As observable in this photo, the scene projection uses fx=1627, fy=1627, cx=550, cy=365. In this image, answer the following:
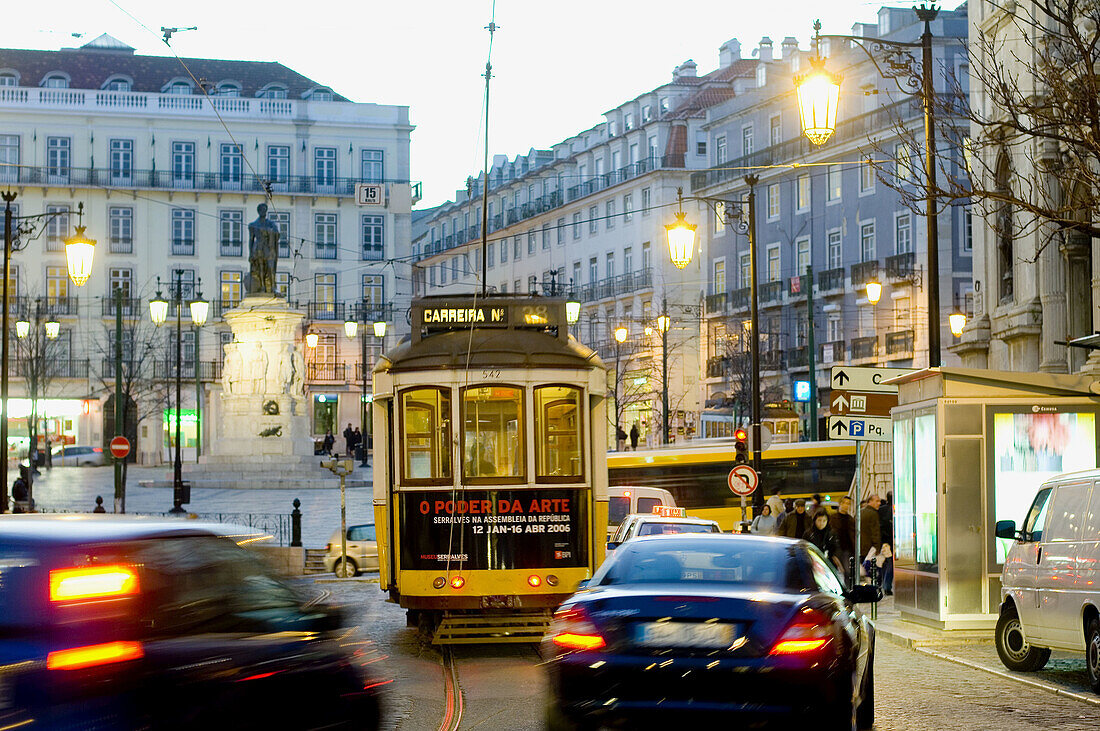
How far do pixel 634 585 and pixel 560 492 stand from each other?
23.2 feet

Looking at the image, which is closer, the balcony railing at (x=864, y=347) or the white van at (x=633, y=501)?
the white van at (x=633, y=501)

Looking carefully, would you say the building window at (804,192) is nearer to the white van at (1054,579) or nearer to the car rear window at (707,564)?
the white van at (1054,579)

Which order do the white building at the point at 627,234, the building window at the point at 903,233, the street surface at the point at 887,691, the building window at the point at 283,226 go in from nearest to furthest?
1. the street surface at the point at 887,691
2. the building window at the point at 903,233
3. the white building at the point at 627,234
4. the building window at the point at 283,226

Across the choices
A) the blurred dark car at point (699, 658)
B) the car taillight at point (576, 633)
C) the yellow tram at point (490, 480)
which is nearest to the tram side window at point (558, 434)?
the yellow tram at point (490, 480)

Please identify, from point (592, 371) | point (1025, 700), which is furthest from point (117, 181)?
point (1025, 700)

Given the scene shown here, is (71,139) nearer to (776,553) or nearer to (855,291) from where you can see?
(855,291)

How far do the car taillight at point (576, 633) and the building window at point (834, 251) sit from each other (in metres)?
58.1

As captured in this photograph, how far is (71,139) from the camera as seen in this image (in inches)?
3243

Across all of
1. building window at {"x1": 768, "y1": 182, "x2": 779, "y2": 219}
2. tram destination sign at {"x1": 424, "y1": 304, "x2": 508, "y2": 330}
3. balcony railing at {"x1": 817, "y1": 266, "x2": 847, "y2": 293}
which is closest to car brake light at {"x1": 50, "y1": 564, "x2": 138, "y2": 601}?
tram destination sign at {"x1": 424, "y1": 304, "x2": 508, "y2": 330}

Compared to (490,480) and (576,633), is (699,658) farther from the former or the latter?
(490,480)

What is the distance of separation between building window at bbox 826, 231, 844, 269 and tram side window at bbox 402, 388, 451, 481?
51018 millimetres

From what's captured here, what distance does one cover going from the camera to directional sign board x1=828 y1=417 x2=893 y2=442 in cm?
2012

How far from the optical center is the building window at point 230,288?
84188 millimetres

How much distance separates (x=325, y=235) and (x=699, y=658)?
3096 inches
